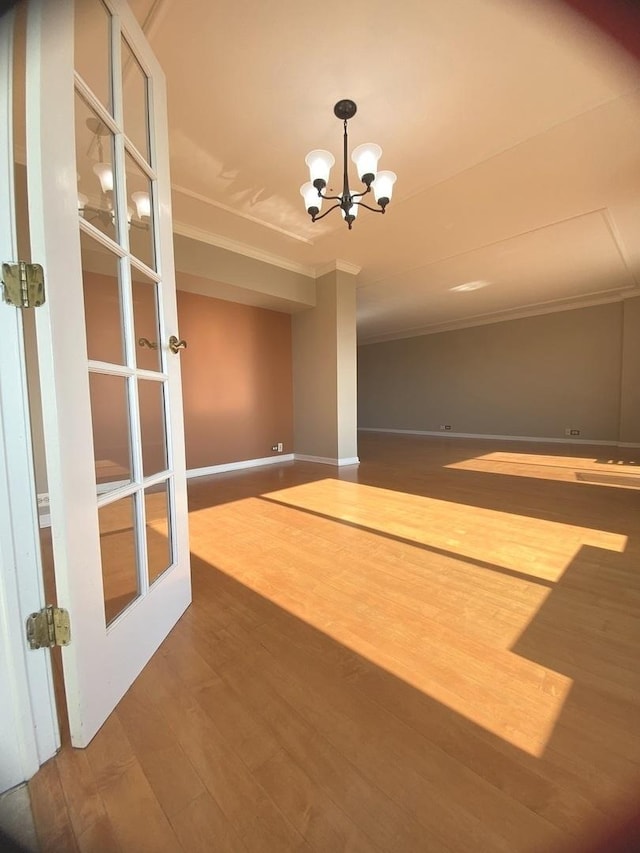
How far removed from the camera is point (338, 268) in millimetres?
4574

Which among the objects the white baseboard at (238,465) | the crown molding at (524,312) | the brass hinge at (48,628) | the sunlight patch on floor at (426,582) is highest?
the crown molding at (524,312)

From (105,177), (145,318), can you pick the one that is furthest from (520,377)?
(105,177)

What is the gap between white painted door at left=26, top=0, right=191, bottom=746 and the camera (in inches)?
32.3

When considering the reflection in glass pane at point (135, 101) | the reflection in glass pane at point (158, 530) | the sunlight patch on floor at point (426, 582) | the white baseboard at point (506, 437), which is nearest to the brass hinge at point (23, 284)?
the reflection in glass pane at point (158, 530)

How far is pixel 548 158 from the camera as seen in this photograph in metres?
2.65

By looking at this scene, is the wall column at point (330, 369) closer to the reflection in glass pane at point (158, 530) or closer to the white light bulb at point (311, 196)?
the white light bulb at point (311, 196)

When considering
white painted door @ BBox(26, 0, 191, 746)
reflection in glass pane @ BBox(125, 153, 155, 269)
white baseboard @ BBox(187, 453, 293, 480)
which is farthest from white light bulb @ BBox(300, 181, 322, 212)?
white baseboard @ BBox(187, 453, 293, 480)

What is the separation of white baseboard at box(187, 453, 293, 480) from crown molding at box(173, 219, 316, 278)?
2.62 meters

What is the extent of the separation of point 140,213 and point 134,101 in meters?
0.41

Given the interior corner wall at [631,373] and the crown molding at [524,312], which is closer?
the interior corner wall at [631,373]

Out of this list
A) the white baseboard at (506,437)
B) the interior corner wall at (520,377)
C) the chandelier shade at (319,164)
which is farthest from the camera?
the white baseboard at (506,437)

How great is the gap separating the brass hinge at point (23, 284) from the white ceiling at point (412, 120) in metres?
1.79

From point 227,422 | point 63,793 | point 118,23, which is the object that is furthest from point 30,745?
point 227,422

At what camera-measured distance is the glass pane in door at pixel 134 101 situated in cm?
119
